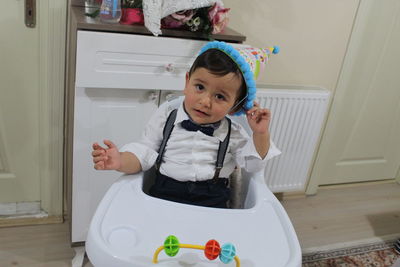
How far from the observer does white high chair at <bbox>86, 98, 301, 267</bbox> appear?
2.67ft

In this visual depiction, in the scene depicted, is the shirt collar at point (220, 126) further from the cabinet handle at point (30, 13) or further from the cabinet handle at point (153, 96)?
the cabinet handle at point (30, 13)

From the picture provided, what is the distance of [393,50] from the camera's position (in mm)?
2221

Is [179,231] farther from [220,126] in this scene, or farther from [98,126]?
[98,126]

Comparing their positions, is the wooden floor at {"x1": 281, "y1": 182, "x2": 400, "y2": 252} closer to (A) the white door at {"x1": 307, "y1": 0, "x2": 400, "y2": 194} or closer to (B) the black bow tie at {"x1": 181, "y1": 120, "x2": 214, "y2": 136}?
(A) the white door at {"x1": 307, "y1": 0, "x2": 400, "y2": 194}

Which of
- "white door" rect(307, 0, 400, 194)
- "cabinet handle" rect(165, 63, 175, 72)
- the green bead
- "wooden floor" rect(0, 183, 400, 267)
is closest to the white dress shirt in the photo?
"cabinet handle" rect(165, 63, 175, 72)

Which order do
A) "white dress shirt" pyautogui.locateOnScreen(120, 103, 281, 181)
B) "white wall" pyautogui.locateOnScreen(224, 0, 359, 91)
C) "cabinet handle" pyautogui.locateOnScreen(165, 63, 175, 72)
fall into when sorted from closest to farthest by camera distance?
1. "white dress shirt" pyautogui.locateOnScreen(120, 103, 281, 181)
2. "cabinet handle" pyautogui.locateOnScreen(165, 63, 175, 72)
3. "white wall" pyautogui.locateOnScreen(224, 0, 359, 91)

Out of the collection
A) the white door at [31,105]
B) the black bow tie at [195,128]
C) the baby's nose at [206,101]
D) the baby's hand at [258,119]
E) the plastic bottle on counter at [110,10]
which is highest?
the plastic bottle on counter at [110,10]

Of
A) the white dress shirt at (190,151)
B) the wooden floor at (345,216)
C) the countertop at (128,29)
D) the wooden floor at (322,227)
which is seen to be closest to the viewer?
the white dress shirt at (190,151)

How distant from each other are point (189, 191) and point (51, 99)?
3.00ft

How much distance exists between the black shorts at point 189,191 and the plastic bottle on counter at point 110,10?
0.56m

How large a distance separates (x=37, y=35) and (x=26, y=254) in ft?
3.05

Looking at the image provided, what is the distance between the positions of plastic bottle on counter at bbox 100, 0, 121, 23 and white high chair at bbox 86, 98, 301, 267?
57cm

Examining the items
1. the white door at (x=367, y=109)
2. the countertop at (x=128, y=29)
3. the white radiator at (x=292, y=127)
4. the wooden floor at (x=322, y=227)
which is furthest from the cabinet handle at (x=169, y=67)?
the white door at (x=367, y=109)

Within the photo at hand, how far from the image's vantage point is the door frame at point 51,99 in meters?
1.57
